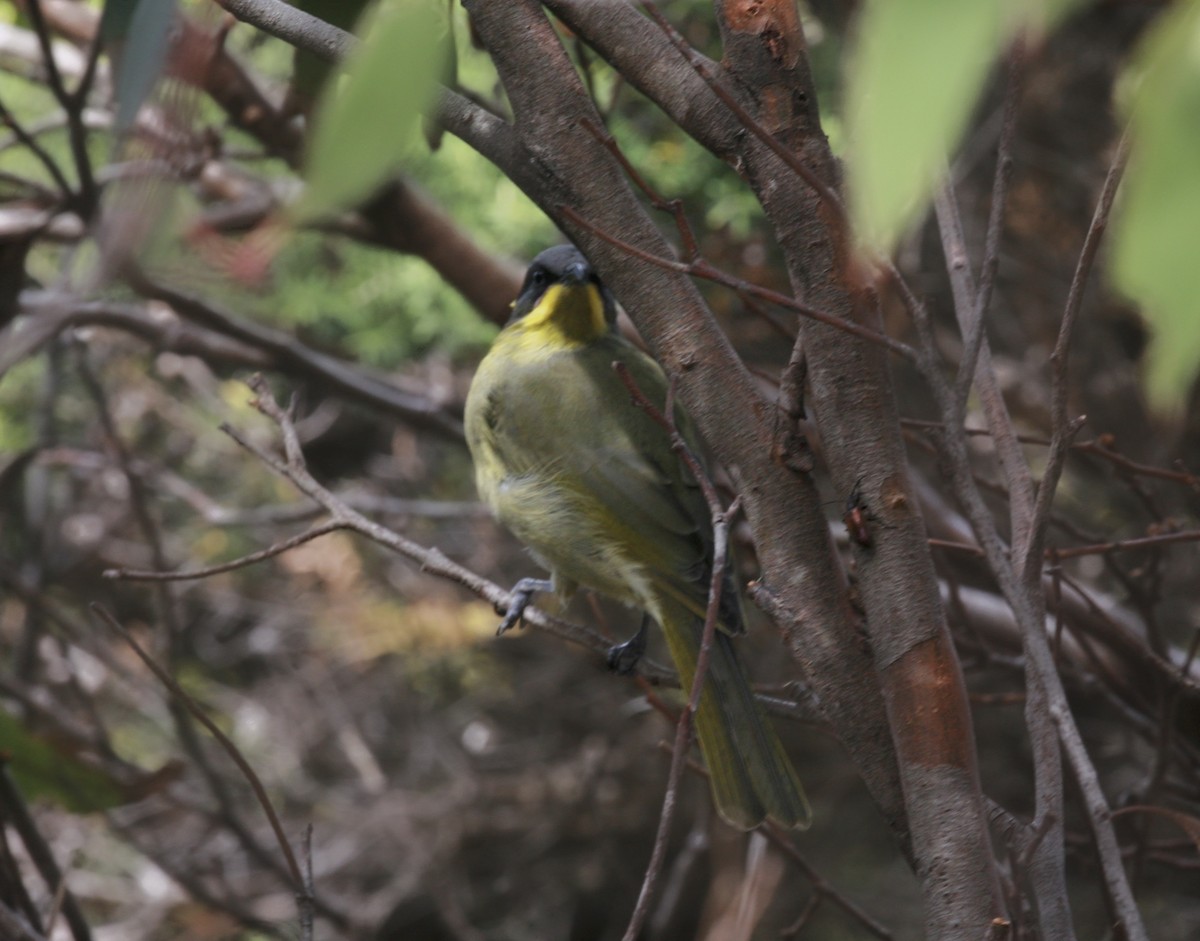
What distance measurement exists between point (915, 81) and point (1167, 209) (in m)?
0.09

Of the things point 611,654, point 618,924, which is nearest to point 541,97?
point 611,654

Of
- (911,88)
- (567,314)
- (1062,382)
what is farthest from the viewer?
(567,314)

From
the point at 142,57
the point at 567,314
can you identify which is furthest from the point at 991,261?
the point at 567,314

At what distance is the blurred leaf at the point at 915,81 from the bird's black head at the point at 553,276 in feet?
7.56

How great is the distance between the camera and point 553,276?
273 cm

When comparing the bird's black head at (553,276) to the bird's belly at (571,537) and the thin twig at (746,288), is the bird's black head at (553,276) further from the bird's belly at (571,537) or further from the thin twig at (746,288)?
the thin twig at (746,288)

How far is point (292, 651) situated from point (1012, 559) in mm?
3643

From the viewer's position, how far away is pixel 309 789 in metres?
4.18

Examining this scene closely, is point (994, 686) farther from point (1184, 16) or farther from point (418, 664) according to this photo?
point (1184, 16)

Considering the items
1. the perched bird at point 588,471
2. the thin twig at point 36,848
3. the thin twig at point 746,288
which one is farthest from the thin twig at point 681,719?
A: the thin twig at point 36,848

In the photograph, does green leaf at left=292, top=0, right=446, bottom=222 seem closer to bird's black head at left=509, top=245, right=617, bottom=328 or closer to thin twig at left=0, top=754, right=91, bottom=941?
thin twig at left=0, top=754, right=91, bottom=941

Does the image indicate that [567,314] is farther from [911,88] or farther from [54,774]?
[911,88]

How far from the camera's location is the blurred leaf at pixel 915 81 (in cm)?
38

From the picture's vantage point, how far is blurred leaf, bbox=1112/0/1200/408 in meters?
0.38
